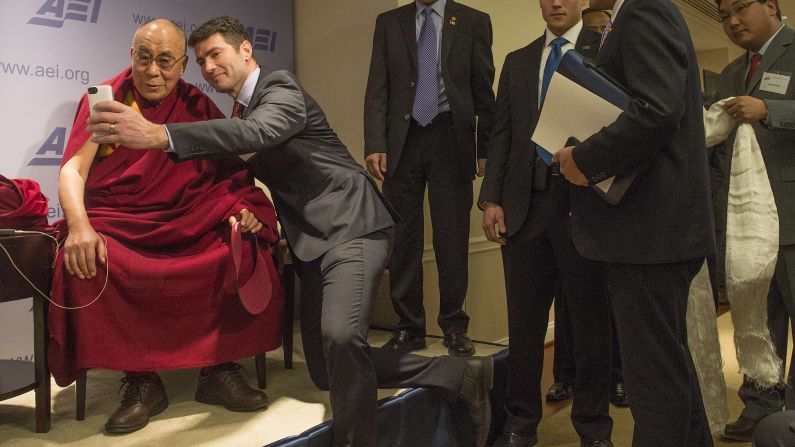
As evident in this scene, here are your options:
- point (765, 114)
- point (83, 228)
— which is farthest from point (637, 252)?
point (83, 228)

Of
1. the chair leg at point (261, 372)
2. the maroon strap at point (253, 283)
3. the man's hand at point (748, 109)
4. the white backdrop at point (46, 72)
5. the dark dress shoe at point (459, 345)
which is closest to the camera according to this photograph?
A: the maroon strap at point (253, 283)

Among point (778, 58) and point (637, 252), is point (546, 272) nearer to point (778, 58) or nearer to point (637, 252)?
point (637, 252)

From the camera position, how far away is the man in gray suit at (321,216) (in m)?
1.86

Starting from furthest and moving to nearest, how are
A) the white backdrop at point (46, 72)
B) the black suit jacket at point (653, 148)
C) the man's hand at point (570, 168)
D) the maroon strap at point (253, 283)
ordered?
1. the white backdrop at point (46, 72)
2. the maroon strap at point (253, 283)
3. the man's hand at point (570, 168)
4. the black suit jacket at point (653, 148)

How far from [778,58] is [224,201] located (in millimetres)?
1912

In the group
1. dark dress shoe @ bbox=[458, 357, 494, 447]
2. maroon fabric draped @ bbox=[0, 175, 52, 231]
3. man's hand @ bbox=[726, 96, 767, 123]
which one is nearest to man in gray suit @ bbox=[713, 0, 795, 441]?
man's hand @ bbox=[726, 96, 767, 123]

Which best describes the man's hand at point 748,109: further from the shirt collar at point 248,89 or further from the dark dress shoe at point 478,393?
the shirt collar at point 248,89

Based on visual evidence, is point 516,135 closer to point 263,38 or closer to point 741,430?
point 741,430

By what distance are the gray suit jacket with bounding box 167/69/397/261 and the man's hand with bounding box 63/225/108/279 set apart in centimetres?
52

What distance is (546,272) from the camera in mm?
2180

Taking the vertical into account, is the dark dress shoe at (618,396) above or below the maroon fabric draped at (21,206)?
below

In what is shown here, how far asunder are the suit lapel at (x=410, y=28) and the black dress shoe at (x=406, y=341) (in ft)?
3.51

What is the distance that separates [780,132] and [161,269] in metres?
1.97

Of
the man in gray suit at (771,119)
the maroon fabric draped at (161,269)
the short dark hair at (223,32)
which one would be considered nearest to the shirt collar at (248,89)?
the short dark hair at (223,32)
